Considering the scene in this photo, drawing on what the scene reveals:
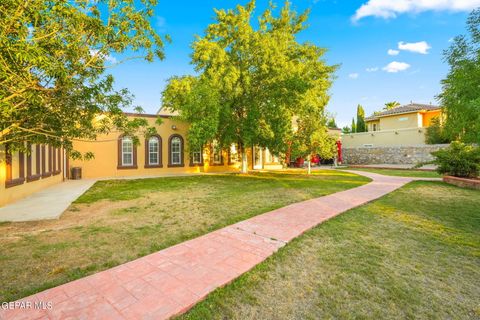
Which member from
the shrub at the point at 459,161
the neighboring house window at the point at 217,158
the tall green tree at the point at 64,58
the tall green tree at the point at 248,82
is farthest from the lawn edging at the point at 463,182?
the neighboring house window at the point at 217,158

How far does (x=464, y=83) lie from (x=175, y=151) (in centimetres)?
1721

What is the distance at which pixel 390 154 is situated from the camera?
25.7 metres

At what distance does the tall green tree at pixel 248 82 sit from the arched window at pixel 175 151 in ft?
14.6

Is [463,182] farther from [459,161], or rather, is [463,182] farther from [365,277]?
[365,277]

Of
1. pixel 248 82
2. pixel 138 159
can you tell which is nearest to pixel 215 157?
pixel 138 159

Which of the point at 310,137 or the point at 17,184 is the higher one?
the point at 310,137

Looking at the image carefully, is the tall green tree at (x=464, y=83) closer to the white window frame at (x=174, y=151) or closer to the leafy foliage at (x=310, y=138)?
the leafy foliage at (x=310, y=138)

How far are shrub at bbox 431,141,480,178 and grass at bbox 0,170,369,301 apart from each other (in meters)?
8.70

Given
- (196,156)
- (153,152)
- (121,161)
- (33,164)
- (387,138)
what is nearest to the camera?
(33,164)

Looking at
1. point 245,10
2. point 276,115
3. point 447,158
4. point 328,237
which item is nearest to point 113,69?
point 328,237

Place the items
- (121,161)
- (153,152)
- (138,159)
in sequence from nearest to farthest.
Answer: (121,161) → (138,159) → (153,152)

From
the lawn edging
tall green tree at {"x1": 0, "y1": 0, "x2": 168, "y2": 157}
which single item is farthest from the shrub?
tall green tree at {"x1": 0, "y1": 0, "x2": 168, "y2": 157}

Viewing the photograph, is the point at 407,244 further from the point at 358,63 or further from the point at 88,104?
Result: the point at 358,63

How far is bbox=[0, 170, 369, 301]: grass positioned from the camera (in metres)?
3.39
